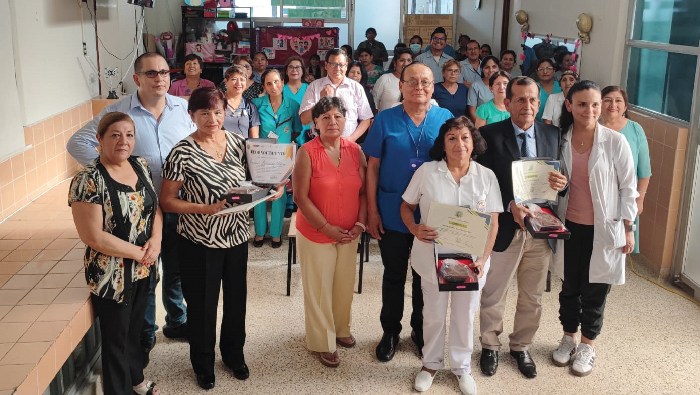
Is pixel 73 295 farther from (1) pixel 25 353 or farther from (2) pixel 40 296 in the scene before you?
(1) pixel 25 353

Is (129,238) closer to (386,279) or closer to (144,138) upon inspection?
(144,138)

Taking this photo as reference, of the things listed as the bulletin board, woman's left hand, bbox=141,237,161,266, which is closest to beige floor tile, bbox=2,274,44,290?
woman's left hand, bbox=141,237,161,266

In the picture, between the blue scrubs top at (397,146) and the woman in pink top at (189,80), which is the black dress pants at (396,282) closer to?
the blue scrubs top at (397,146)

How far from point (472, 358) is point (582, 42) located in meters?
4.03

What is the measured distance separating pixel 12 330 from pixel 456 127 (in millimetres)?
2151

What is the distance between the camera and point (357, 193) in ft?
10.9

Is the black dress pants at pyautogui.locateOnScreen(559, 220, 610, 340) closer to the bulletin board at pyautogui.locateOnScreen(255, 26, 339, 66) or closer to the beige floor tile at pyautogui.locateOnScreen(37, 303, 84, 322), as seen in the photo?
the beige floor tile at pyautogui.locateOnScreen(37, 303, 84, 322)

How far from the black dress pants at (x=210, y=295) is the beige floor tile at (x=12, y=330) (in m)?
0.74

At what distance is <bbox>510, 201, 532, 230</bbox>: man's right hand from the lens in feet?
10.1

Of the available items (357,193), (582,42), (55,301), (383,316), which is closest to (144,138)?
(55,301)

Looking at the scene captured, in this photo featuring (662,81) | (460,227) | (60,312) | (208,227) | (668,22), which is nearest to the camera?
(60,312)

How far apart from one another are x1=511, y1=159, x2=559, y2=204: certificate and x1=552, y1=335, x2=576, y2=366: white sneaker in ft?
3.21

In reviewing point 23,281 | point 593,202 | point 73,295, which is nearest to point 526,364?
point 593,202

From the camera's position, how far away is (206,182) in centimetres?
293
